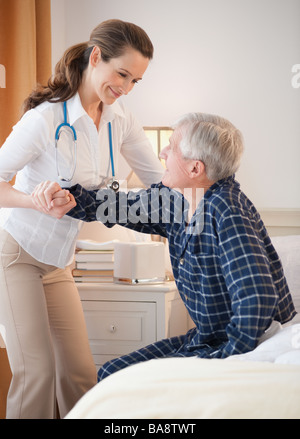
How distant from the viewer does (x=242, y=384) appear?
97cm

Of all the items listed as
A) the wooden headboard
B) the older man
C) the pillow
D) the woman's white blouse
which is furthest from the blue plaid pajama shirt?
the wooden headboard

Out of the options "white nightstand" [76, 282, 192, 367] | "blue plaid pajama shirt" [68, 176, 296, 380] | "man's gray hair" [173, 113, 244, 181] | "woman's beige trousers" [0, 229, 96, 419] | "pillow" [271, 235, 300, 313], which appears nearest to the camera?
"blue plaid pajama shirt" [68, 176, 296, 380]

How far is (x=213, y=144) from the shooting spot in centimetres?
151

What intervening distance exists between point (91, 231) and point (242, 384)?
165 cm

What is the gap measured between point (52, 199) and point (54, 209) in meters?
0.04

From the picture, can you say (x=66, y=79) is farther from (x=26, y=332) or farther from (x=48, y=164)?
(x=26, y=332)

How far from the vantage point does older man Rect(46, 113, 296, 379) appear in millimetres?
1311

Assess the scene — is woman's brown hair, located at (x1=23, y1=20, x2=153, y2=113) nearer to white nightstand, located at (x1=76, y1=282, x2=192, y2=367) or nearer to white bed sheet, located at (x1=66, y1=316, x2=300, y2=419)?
white nightstand, located at (x1=76, y1=282, x2=192, y2=367)

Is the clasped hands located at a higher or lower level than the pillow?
higher

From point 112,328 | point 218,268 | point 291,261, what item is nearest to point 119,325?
point 112,328

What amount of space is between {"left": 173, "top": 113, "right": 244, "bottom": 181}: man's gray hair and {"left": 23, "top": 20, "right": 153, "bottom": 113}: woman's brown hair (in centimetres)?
35

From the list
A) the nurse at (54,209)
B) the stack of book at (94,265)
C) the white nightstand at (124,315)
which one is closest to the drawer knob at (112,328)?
the white nightstand at (124,315)

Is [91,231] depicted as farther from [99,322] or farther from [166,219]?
[166,219]

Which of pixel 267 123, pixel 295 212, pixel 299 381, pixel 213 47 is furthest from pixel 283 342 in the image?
pixel 213 47
